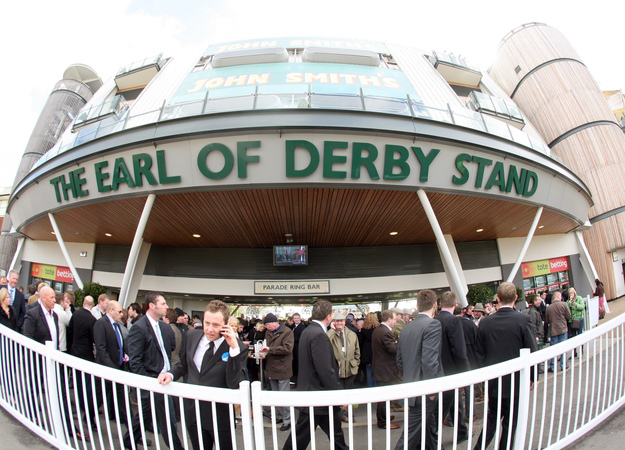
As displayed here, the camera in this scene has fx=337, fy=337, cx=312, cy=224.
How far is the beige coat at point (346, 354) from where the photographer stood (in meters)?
5.59

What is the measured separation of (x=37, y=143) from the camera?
2555 cm

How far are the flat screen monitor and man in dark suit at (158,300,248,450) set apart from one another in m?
11.6

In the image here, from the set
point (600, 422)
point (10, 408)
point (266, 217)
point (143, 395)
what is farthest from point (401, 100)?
point (10, 408)

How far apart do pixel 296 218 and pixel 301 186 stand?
292 centimetres

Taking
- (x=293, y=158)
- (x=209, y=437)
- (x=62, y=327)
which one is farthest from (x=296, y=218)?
(x=209, y=437)

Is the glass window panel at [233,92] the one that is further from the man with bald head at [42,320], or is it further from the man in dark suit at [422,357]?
the man in dark suit at [422,357]

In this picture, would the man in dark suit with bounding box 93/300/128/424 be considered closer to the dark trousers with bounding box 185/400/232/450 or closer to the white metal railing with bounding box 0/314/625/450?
the white metal railing with bounding box 0/314/625/450

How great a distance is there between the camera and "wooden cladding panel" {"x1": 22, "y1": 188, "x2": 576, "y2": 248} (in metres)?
9.79

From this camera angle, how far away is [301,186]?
8.73m

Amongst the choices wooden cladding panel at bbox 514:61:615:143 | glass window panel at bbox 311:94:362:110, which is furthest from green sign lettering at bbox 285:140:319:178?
wooden cladding panel at bbox 514:61:615:143

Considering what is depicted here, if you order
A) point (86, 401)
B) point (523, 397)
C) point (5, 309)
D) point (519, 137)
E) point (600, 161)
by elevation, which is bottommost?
point (523, 397)

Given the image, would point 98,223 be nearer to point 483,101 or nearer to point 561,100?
point 483,101

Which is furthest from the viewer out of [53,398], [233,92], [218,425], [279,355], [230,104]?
[233,92]

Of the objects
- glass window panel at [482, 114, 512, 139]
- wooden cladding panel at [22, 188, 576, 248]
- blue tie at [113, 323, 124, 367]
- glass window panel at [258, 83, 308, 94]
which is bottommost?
blue tie at [113, 323, 124, 367]
